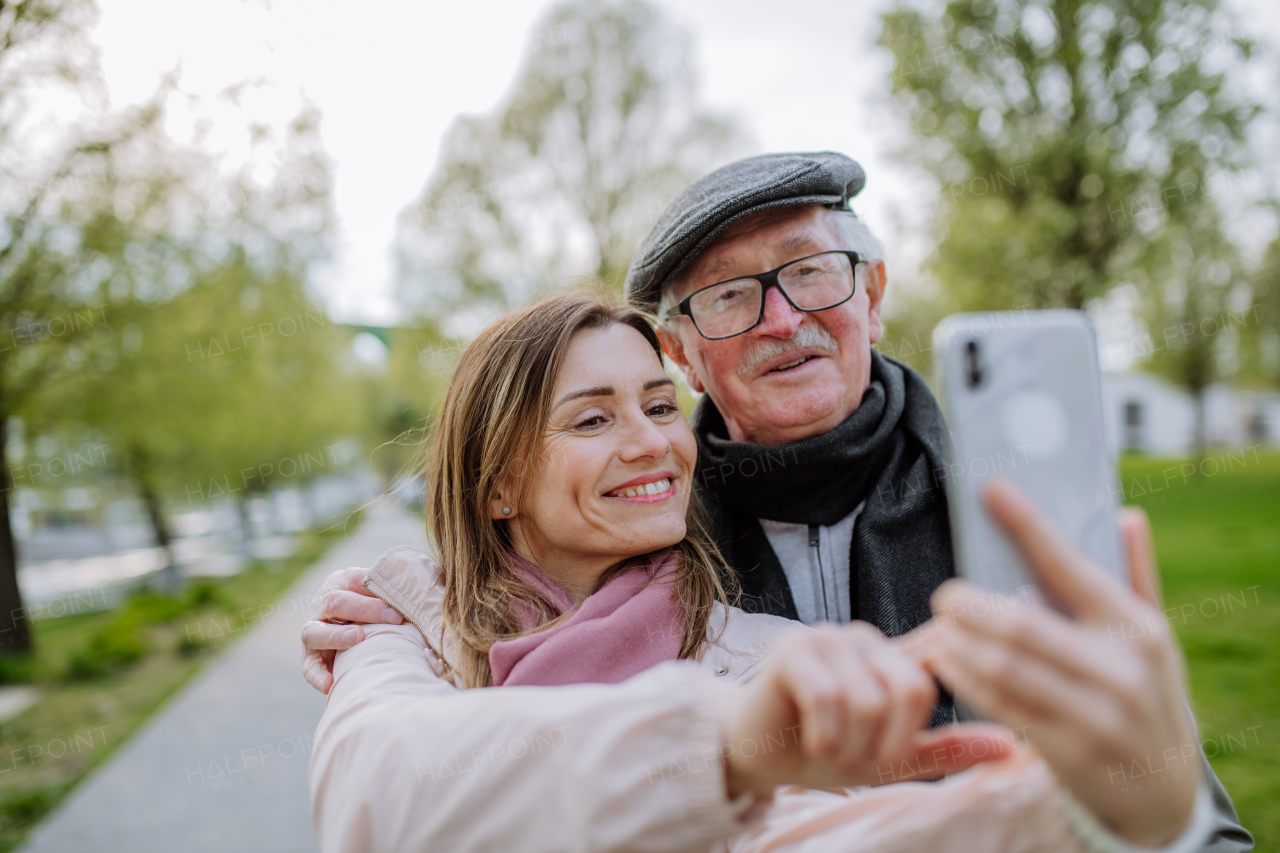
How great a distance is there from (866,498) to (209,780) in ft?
19.0

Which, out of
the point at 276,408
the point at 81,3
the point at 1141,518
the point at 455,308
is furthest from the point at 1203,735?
the point at 276,408

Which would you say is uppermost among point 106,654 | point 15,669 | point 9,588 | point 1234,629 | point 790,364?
point 790,364

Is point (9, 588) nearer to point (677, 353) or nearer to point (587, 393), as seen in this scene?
point (677, 353)

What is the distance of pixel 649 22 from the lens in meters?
15.8

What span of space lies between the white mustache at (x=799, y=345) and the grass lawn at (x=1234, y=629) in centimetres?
412

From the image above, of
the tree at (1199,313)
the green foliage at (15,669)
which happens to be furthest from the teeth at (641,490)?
the tree at (1199,313)

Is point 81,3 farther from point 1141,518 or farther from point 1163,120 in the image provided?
point 1163,120

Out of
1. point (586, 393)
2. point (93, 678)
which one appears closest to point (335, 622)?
point (586, 393)

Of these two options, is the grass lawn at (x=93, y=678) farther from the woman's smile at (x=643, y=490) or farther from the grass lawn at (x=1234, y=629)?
the grass lawn at (x=1234, y=629)

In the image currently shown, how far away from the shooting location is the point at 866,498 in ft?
7.49

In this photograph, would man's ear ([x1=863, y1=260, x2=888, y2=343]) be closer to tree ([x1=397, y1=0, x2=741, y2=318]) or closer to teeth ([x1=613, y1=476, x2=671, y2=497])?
teeth ([x1=613, y1=476, x2=671, y2=497])

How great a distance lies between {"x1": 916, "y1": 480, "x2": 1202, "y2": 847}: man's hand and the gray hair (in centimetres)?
159

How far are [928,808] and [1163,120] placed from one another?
10963 mm

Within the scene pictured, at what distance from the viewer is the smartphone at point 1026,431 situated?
922 millimetres
